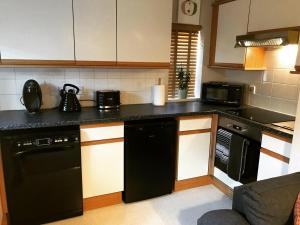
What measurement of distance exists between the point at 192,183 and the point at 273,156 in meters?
1.05

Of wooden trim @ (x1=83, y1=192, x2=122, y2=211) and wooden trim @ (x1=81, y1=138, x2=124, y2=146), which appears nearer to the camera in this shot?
wooden trim @ (x1=81, y1=138, x2=124, y2=146)

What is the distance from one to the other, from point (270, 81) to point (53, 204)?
2507mm

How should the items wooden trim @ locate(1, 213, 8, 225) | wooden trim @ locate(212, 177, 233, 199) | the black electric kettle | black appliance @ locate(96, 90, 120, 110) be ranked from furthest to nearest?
wooden trim @ locate(212, 177, 233, 199), black appliance @ locate(96, 90, 120, 110), the black electric kettle, wooden trim @ locate(1, 213, 8, 225)

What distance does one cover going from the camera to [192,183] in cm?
287

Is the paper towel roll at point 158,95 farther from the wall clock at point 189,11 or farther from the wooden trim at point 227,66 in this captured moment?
the wall clock at point 189,11

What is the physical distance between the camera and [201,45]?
3172 millimetres

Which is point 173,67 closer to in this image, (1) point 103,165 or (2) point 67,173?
(1) point 103,165

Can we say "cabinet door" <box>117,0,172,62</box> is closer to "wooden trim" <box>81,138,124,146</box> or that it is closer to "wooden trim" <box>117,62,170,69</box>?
"wooden trim" <box>117,62,170,69</box>

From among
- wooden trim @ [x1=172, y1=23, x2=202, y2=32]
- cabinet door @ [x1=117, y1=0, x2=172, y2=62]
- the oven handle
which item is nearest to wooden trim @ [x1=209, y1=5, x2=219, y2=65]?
wooden trim @ [x1=172, y1=23, x2=202, y2=32]

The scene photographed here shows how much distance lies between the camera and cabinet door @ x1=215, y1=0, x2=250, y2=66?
2.61m

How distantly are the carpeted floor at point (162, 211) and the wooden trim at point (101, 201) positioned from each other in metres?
0.04

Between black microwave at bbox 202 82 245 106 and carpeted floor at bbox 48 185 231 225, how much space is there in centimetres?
105

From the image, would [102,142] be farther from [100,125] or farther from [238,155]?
A: [238,155]

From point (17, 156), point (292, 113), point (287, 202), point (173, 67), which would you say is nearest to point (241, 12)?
point (173, 67)
